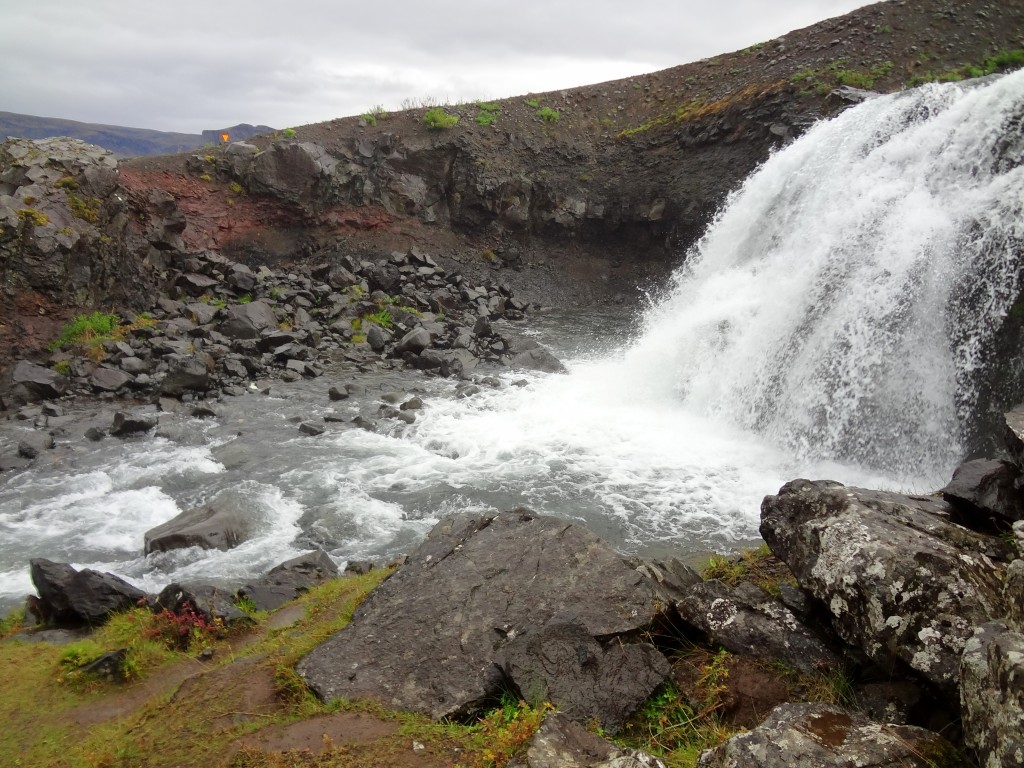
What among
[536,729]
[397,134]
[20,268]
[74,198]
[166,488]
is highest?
[397,134]

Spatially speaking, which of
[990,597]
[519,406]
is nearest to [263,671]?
[990,597]

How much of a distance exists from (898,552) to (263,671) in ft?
15.9

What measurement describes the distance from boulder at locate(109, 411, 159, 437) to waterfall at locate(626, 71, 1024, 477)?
11.0 metres

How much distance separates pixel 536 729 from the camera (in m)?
4.07

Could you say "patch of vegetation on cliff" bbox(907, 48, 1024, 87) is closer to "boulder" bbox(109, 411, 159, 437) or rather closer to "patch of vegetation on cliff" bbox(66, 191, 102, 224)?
"boulder" bbox(109, 411, 159, 437)

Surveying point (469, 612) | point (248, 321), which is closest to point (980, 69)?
point (248, 321)

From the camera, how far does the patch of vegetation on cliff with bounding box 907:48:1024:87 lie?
75.9 feet

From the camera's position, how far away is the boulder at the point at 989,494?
17.5 feet

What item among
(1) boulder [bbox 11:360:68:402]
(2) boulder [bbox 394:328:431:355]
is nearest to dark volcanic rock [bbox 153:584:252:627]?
(1) boulder [bbox 11:360:68:402]

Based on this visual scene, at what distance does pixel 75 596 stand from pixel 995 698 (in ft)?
27.8

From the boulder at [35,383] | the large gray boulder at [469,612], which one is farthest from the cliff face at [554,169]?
the large gray boulder at [469,612]

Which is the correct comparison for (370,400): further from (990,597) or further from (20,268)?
(990,597)

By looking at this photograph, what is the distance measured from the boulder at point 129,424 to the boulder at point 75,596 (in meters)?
6.53

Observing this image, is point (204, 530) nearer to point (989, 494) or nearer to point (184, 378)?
point (184, 378)
